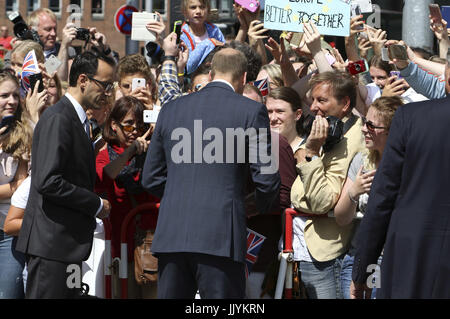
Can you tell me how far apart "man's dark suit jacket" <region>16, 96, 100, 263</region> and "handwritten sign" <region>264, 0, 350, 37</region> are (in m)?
2.21

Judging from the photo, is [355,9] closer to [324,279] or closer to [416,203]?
[324,279]

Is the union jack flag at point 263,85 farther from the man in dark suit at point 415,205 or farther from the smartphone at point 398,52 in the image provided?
the man in dark suit at point 415,205

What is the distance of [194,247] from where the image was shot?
17.1 ft

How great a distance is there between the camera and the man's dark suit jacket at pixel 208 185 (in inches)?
207

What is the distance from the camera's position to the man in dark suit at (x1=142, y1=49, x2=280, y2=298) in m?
5.25

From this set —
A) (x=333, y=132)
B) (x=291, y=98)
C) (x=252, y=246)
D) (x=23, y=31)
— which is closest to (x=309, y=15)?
(x=291, y=98)

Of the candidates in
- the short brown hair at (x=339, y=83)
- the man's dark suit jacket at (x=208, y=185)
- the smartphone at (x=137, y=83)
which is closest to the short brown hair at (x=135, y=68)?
the smartphone at (x=137, y=83)

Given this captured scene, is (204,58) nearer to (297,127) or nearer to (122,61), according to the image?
(122,61)

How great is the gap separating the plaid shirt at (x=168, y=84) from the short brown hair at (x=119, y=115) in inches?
18.7

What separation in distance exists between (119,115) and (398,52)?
225 cm

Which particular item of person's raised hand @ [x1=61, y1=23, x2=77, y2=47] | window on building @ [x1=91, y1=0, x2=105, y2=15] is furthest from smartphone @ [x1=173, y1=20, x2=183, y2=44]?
window on building @ [x1=91, y1=0, x2=105, y2=15]

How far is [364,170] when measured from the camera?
605cm

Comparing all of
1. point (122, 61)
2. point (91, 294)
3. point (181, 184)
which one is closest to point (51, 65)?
point (122, 61)
